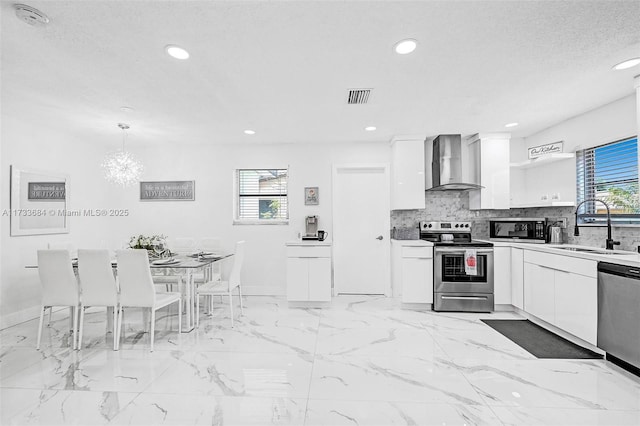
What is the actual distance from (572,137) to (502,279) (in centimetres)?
192

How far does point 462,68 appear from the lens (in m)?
2.50

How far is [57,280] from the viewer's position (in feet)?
10.1

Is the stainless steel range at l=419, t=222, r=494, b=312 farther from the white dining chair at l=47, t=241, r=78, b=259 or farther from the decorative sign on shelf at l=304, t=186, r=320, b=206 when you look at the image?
the white dining chair at l=47, t=241, r=78, b=259

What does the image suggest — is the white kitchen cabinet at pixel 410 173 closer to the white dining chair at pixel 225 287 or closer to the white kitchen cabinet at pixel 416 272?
the white kitchen cabinet at pixel 416 272

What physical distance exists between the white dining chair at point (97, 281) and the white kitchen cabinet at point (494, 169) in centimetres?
461

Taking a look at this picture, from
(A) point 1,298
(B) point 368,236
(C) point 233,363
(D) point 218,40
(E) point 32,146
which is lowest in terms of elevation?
(C) point 233,363

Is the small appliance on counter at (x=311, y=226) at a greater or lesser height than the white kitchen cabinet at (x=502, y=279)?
greater

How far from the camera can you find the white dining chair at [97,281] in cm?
295

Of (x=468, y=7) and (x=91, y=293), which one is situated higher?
(x=468, y=7)

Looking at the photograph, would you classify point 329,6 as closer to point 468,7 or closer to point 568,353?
point 468,7

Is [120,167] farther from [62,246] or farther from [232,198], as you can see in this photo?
[232,198]

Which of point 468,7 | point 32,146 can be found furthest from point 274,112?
point 32,146

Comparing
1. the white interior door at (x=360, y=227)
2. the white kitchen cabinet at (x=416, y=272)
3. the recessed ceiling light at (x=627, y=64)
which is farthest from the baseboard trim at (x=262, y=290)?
the recessed ceiling light at (x=627, y=64)

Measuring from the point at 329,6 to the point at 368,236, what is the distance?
363 cm
